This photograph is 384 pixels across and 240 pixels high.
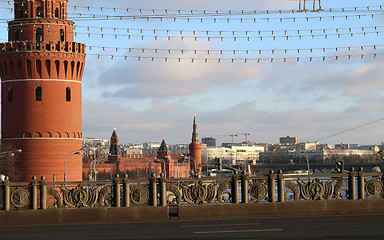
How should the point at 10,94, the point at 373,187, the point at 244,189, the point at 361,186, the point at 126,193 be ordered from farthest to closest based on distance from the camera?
the point at 10,94
the point at 373,187
the point at 361,186
the point at 244,189
the point at 126,193

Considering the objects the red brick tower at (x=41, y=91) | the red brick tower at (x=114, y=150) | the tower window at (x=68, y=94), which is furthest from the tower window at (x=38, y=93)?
the red brick tower at (x=114, y=150)

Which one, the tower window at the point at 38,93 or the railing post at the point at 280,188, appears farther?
the tower window at the point at 38,93

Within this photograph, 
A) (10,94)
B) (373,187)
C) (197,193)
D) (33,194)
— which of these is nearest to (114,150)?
(10,94)

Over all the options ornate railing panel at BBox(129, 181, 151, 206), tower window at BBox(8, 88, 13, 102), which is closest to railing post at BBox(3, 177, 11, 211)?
ornate railing panel at BBox(129, 181, 151, 206)

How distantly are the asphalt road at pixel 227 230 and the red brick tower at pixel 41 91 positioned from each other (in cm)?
4531

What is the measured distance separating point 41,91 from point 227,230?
50330 millimetres

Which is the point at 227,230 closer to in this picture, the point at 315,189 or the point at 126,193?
the point at 126,193

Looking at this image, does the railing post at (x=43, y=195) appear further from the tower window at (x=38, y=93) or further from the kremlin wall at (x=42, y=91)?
the tower window at (x=38, y=93)

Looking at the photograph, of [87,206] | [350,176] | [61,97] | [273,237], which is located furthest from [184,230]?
[61,97]

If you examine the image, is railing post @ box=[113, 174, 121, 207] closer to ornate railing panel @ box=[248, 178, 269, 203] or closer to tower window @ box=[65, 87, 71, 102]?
ornate railing panel @ box=[248, 178, 269, 203]

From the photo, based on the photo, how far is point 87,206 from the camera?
24938 millimetres

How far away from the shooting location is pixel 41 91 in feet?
222

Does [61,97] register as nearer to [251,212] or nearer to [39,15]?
[39,15]

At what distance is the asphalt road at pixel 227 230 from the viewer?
1850cm
